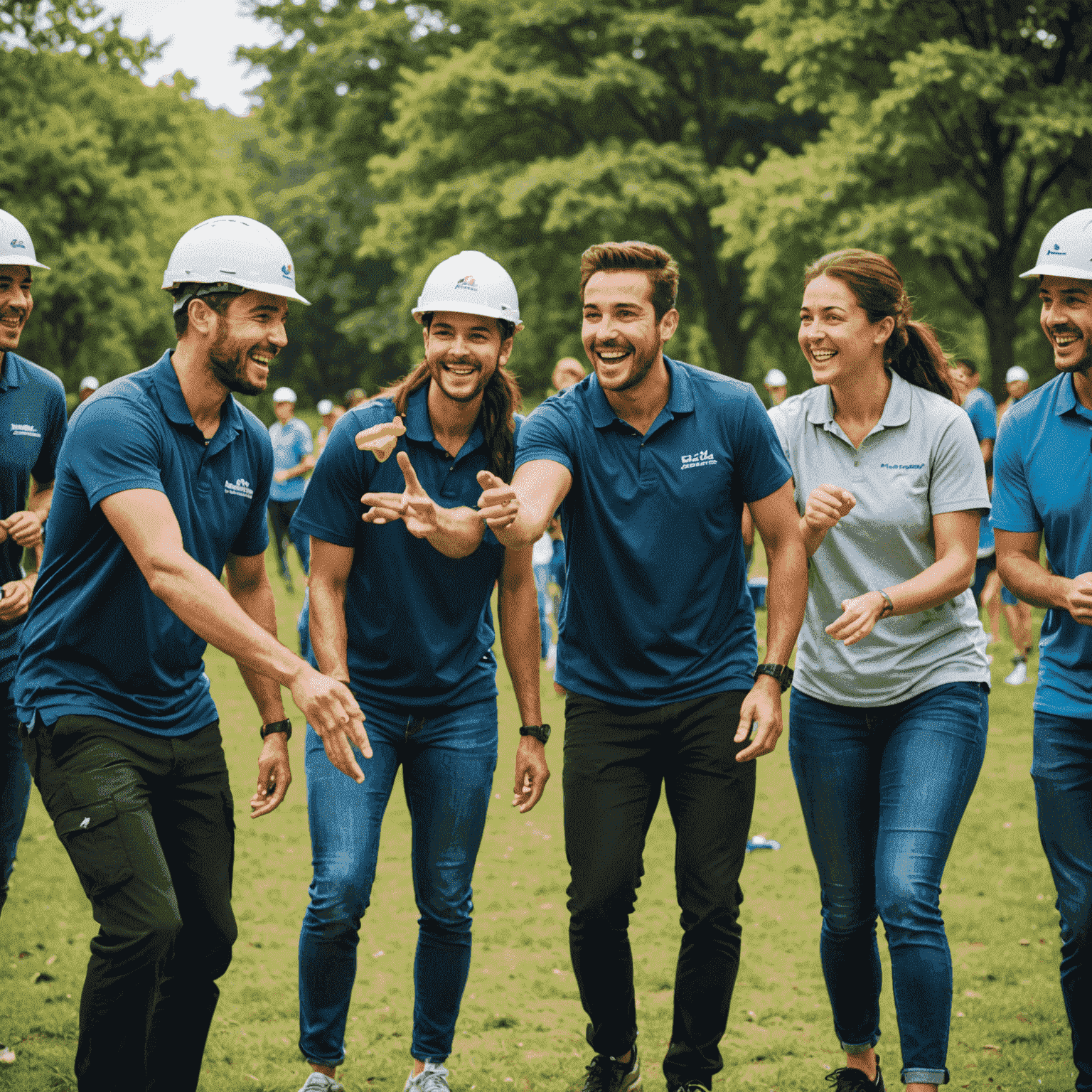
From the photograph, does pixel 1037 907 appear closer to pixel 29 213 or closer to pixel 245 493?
pixel 245 493

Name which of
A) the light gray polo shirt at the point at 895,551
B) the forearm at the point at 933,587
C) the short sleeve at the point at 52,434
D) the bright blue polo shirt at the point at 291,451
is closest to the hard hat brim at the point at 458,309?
the light gray polo shirt at the point at 895,551

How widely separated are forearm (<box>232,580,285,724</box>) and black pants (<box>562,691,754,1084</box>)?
94 cm

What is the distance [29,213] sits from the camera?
32812 mm

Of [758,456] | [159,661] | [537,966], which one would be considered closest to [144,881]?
[159,661]

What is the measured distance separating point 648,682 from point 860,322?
131 cm

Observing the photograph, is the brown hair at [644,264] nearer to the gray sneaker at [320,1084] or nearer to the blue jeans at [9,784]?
the blue jeans at [9,784]

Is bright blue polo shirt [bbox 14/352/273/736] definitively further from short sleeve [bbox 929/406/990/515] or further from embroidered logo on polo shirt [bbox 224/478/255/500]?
short sleeve [bbox 929/406/990/515]

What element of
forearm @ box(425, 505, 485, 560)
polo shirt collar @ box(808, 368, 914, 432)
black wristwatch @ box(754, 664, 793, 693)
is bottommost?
black wristwatch @ box(754, 664, 793, 693)

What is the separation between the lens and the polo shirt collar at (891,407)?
426 cm

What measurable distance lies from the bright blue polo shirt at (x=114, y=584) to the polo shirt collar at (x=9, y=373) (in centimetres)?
A: 117

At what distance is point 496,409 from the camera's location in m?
4.46

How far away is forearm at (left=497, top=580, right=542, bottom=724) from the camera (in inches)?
177

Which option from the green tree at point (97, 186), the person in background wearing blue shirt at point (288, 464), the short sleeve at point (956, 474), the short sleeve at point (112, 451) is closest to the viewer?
the short sleeve at point (112, 451)

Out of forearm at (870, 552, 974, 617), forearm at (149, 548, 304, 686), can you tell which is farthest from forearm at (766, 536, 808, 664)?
forearm at (149, 548, 304, 686)
